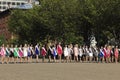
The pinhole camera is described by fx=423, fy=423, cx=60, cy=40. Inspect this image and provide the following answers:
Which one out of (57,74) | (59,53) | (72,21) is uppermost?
(72,21)

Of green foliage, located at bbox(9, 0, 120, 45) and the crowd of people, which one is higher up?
green foliage, located at bbox(9, 0, 120, 45)

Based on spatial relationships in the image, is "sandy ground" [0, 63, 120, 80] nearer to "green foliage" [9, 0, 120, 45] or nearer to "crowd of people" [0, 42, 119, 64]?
"crowd of people" [0, 42, 119, 64]

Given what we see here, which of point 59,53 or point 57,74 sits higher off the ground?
point 59,53

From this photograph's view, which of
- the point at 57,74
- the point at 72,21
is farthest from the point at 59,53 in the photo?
Answer: the point at 57,74

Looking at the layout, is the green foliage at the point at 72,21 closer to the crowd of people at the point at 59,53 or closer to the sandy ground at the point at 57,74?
the crowd of people at the point at 59,53

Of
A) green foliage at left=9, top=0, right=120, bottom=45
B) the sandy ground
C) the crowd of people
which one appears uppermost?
green foliage at left=9, top=0, right=120, bottom=45

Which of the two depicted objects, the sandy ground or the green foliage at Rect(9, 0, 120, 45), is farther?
the green foliage at Rect(9, 0, 120, 45)

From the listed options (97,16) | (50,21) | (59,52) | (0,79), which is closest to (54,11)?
(50,21)

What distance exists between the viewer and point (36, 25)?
66.4m

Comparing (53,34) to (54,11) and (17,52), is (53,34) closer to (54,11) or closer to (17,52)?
(54,11)

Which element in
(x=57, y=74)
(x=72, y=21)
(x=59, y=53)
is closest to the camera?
(x=57, y=74)

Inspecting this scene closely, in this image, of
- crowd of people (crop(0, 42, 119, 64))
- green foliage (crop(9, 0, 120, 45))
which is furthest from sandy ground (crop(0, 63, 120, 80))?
green foliage (crop(9, 0, 120, 45))

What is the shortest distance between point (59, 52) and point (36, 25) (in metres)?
28.2

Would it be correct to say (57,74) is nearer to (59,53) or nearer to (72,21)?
(59,53)
